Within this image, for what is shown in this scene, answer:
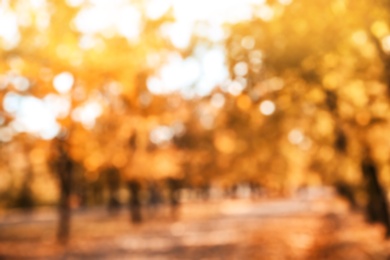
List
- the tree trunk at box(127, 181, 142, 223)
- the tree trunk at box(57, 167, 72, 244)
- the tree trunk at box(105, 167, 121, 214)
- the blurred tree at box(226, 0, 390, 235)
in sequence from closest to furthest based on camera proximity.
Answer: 1. the blurred tree at box(226, 0, 390, 235)
2. the tree trunk at box(57, 167, 72, 244)
3. the tree trunk at box(127, 181, 142, 223)
4. the tree trunk at box(105, 167, 121, 214)

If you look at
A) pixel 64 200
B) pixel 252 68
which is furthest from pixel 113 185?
pixel 252 68

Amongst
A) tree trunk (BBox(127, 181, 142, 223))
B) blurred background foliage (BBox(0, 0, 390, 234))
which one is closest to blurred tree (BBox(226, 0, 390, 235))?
blurred background foliage (BBox(0, 0, 390, 234))

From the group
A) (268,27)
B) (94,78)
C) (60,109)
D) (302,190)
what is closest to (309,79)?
(268,27)

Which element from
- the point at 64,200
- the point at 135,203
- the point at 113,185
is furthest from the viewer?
the point at 113,185

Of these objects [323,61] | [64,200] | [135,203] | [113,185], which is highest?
[323,61]

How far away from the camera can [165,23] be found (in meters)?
10.3

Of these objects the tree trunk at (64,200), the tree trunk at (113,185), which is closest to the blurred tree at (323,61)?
the tree trunk at (64,200)

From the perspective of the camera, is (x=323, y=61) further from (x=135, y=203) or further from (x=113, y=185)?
(x=113, y=185)

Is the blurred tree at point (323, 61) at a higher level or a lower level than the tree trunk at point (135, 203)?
higher

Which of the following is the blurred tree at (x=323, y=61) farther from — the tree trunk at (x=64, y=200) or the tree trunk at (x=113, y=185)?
the tree trunk at (x=113, y=185)

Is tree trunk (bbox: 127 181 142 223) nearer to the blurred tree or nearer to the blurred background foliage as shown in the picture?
the blurred background foliage

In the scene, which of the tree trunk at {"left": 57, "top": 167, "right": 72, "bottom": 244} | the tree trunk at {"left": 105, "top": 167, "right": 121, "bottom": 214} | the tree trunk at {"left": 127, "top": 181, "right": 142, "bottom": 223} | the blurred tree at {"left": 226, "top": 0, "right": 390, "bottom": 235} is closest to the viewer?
the blurred tree at {"left": 226, "top": 0, "right": 390, "bottom": 235}

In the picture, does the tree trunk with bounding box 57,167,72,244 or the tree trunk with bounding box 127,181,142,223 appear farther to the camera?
the tree trunk with bounding box 127,181,142,223

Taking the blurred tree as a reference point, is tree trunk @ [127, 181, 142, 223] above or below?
below
